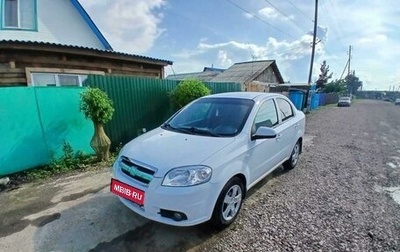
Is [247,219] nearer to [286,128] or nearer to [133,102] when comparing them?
[286,128]

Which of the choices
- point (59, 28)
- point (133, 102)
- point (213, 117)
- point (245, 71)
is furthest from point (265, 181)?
point (245, 71)

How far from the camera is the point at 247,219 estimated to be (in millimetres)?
3180

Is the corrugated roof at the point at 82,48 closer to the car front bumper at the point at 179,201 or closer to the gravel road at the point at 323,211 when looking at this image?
the car front bumper at the point at 179,201

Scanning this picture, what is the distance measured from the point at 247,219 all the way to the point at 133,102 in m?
4.56

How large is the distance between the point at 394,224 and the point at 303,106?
1790cm

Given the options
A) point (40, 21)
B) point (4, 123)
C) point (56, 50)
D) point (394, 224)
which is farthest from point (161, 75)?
point (394, 224)

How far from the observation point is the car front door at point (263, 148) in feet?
10.7

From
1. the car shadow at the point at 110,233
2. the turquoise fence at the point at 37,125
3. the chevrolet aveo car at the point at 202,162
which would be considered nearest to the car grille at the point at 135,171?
the chevrolet aveo car at the point at 202,162

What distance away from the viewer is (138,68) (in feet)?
29.6

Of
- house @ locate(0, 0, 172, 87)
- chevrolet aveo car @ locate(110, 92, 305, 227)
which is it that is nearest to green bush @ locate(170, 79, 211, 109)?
house @ locate(0, 0, 172, 87)

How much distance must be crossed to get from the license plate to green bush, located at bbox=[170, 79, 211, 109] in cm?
446

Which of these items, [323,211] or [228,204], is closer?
[228,204]

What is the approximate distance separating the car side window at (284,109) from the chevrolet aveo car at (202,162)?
339 mm

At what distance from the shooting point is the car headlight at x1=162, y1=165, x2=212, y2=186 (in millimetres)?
2457
